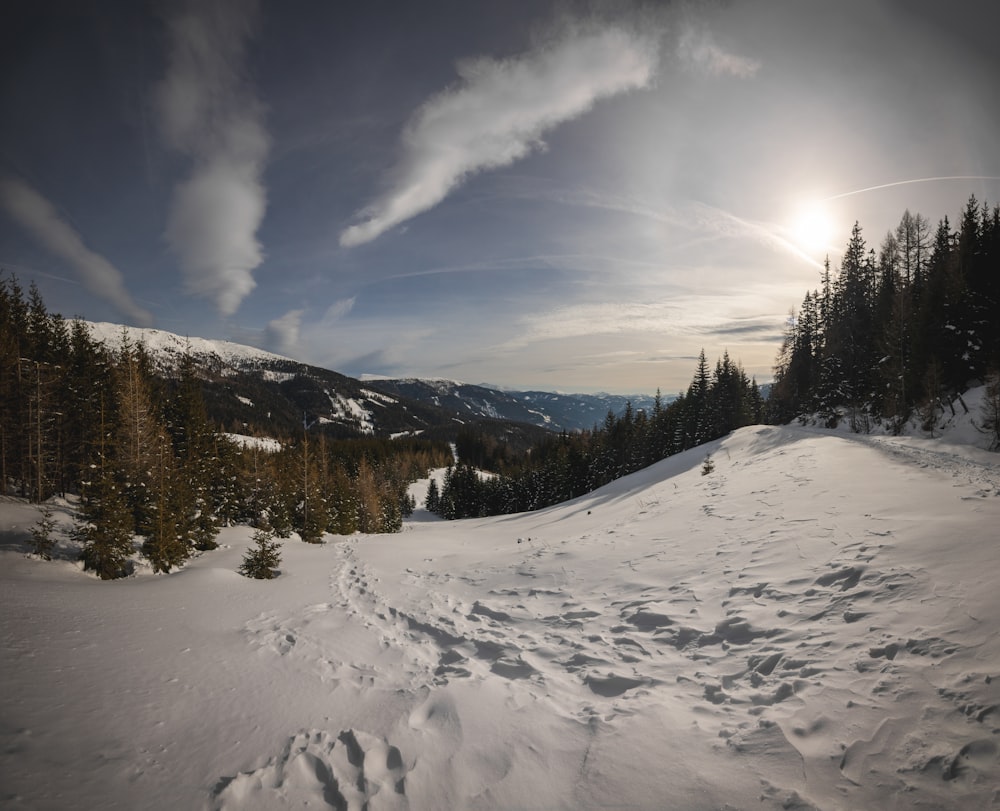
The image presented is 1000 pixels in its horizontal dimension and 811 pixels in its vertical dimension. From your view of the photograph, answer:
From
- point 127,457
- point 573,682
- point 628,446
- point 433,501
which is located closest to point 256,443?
point 127,457

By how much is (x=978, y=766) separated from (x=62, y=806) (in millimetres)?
8250

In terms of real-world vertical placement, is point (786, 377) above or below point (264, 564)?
above

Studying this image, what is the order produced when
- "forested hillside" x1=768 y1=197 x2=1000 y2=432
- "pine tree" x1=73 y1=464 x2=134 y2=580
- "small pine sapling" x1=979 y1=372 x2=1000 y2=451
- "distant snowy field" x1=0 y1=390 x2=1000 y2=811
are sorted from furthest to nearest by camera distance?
1. "forested hillside" x1=768 y1=197 x2=1000 y2=432
2. "small pine sapling" x1=979 y1=372 x2=1000 y2=451
3. "pine tree" x1=73 y1=464 x2=134 y2=580
4. "distant snowy field" x1=0 y1=390 x2=1000 y2=811

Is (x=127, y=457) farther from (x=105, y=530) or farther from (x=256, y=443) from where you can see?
(x=256, y=443)

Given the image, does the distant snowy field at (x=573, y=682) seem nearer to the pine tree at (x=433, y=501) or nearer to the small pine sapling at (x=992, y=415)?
the small pine sapling at (x=992, y=415)

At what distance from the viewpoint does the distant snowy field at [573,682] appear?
3.66m

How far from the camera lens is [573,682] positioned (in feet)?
18.9

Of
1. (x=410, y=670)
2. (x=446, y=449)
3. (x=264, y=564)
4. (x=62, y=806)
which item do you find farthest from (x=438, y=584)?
(x=446, y=449)

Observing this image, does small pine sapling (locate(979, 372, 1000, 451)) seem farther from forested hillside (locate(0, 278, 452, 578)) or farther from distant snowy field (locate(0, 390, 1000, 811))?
forested hillside (locate(0, 278, 452, 578))

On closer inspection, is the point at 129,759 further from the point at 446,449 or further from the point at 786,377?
the point at 446,449

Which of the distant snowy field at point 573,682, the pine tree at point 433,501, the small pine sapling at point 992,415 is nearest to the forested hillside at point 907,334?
the small pine sapling at point 992,415

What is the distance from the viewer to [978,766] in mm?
3100

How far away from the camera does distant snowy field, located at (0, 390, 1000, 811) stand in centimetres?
366

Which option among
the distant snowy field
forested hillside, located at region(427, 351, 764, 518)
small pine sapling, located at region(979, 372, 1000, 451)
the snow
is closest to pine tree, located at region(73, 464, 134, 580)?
the distant snowy field
